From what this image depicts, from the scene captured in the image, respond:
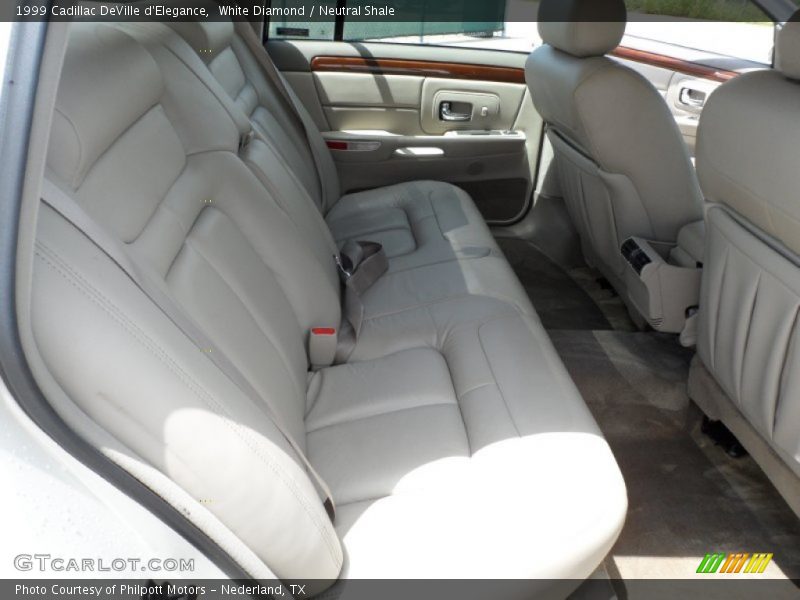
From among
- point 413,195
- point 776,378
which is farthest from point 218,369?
point 413,195

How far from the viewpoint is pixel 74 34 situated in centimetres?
115

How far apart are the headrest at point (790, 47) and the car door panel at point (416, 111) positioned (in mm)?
1502

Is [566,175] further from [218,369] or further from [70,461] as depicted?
[70,461]

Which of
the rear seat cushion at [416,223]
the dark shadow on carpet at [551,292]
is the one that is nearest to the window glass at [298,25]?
the rear seat cushion at [416,223]

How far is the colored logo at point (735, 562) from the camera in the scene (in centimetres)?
160

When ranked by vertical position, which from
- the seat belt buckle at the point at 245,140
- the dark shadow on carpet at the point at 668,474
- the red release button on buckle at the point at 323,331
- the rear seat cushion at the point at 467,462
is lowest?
the dark shadow on carpet at the point at 668,474

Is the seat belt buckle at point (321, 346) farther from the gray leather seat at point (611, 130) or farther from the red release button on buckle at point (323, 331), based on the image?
the gray leather seat at point (611, 130)

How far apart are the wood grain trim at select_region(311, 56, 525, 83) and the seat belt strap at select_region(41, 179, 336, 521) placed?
1974 mm

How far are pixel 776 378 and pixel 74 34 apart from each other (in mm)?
1263

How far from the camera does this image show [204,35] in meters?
1.94

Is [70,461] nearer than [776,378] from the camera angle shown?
→ Yes

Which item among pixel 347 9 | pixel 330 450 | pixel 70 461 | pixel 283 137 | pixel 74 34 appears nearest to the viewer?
pixel 70 461

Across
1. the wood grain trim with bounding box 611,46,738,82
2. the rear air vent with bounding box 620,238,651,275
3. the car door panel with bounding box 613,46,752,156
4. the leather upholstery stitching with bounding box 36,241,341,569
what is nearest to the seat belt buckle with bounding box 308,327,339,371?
the leather upholstery stitching with bounding box 36,241,341,569

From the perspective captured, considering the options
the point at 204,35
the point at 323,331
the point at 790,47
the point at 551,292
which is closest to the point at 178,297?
the point at 323,331
